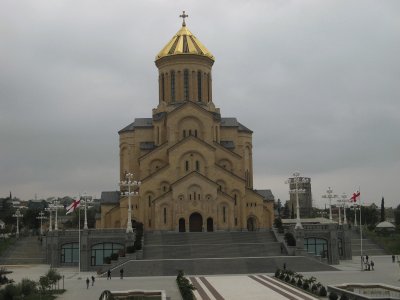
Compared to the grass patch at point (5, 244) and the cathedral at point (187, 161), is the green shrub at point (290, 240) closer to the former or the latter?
the cathedral at point (187, 161)

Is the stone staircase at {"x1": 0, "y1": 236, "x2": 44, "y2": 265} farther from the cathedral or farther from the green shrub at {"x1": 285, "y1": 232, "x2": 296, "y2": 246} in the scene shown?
the green shrub at {"x1": 285, "y1": 232, "x2": 296, "y2": 246}

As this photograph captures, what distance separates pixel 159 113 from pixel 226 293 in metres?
35.7

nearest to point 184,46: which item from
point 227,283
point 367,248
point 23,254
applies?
point 23,254

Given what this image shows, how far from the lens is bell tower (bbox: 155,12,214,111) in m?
62.2

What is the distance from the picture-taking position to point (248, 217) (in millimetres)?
57656

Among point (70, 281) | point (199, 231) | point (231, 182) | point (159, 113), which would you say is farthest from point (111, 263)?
point (159, 113)

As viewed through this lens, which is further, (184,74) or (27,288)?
(184,74)

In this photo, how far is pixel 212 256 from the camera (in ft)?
147

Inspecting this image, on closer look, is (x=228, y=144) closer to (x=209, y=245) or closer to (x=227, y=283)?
(x=209, y=245)

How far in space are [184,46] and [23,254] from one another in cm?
2937

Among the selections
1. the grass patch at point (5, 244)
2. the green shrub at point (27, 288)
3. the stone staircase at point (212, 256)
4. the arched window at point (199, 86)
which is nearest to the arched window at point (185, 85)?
the arched window at point (199, 86)

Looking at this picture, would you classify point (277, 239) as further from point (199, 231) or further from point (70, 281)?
point (70, 281)

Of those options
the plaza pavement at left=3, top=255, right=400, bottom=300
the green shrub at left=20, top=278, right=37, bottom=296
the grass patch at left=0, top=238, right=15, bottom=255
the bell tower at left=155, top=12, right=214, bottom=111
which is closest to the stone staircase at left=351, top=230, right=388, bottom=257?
the plaza pavement at left=3, top=255, right=400, bottom=300

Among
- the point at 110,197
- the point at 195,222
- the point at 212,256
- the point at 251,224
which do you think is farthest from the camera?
the point at 110,197
